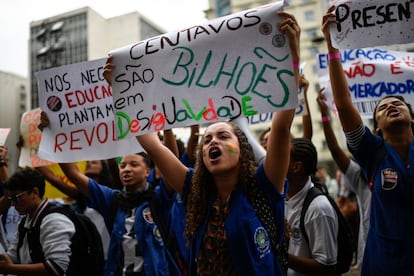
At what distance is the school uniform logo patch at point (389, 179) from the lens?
225cm

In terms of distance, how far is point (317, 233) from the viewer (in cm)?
247

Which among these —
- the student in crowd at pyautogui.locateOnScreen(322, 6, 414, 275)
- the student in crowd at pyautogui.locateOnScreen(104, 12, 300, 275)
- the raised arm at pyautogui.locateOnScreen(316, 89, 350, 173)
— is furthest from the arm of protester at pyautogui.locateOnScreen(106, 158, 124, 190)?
the student in crowd at pyautogui.locateOnScreen(322, 6, 414, 275)

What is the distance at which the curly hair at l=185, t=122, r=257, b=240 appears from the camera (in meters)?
2.15

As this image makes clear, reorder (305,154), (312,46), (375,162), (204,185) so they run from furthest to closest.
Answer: (312,46) → (305,154) → (375,162) → (204,185)

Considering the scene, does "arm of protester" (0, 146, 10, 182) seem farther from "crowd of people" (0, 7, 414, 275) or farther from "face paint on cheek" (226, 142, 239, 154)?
"face paint on cheek" (226, 142, 239, 154)

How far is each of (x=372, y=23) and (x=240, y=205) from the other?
1.39 meters

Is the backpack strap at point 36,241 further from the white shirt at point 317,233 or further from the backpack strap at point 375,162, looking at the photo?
the backpack strap at point 375,162

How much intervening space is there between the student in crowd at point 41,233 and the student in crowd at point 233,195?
1101 mm

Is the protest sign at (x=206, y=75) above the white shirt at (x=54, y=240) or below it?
above

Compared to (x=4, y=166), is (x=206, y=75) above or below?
above

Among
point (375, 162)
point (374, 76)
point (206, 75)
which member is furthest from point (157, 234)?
point (374, 76)

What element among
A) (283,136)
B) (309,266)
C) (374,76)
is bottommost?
(309,266)

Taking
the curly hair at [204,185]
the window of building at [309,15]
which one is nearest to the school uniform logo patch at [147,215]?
the curly hair at [204,185]

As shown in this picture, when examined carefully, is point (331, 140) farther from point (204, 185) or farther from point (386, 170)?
point (204, 185)
